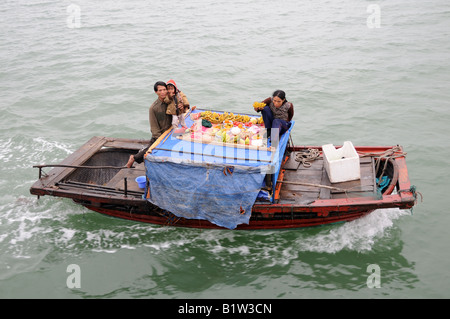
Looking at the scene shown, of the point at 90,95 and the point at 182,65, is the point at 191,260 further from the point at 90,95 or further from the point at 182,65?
the point at 182,65

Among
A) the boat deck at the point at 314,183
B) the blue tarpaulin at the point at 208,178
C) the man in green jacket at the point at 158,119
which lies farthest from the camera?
the man in green jacket at the point at 158,119

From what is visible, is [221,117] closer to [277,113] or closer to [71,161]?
[277,113]

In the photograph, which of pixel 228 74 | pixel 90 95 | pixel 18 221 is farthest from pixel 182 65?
pixel 18 221

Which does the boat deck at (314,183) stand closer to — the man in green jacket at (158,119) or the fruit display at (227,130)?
the fruit display at (227,130)

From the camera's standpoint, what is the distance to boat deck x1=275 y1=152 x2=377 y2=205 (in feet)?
24.7

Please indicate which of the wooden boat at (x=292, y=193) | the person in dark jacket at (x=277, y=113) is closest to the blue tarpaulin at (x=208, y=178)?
the person in dark jacket at (x=277, y=113)

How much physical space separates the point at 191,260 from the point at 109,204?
1870 millimetres

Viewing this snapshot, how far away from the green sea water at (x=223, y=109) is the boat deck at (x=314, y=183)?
86 centimetres

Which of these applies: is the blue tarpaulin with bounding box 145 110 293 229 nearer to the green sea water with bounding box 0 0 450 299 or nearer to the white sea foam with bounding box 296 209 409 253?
the green sea water with bounding box 0 0 450 299

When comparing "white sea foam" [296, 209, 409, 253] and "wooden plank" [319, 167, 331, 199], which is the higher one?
"wooden plank" [319, 167, 331, 199]

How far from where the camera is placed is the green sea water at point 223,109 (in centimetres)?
748
